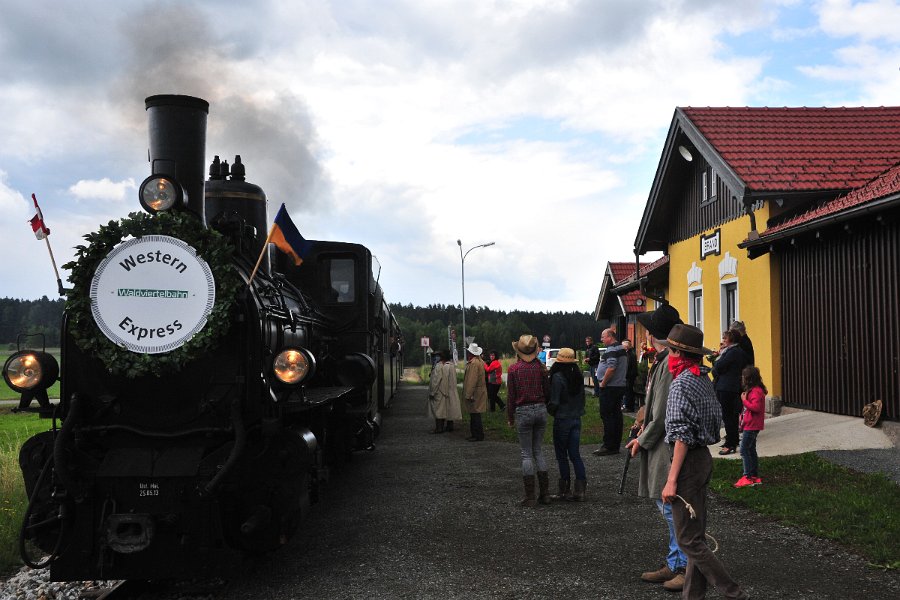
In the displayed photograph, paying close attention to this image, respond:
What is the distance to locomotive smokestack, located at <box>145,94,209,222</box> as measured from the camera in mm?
5496

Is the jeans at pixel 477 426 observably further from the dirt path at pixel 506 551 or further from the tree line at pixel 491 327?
the tree line at pixel 491 327

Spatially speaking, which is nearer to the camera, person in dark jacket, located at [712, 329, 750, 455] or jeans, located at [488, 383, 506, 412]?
person in dark jacket, located at [712, 329, 750, 455]

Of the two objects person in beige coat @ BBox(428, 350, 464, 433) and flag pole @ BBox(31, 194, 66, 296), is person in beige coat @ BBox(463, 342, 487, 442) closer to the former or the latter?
person in beige coat @ BBox(428, 350, 464, 433)

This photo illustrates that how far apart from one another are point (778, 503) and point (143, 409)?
5.44m

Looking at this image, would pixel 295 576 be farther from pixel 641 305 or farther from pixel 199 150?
pixel 641 305

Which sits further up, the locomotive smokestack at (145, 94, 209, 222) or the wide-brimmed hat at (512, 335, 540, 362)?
the locomotive smokestack at (145, 94, 209, 222)

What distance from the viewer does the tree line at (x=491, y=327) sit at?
3088 inches

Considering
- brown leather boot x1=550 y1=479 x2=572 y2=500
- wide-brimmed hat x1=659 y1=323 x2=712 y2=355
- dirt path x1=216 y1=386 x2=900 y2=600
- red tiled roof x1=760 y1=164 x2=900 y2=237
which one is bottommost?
dirt path x1=216 y1=386 x2=900 y2=600

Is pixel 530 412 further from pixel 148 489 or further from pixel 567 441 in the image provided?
pixel 148 489

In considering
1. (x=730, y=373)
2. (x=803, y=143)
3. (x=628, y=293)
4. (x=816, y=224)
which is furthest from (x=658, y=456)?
(x=628, y=293)

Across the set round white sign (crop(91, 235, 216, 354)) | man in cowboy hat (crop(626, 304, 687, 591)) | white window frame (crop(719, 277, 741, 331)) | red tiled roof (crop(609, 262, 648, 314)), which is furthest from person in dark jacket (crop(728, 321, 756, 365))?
red tiled roof (crop(609, 262, 648, 314))

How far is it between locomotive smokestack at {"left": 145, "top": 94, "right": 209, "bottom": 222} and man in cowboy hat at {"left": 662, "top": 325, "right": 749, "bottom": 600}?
3.51 metres

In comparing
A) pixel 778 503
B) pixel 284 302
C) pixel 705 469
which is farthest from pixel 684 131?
pixel 705 469

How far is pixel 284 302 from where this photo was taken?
657cm
